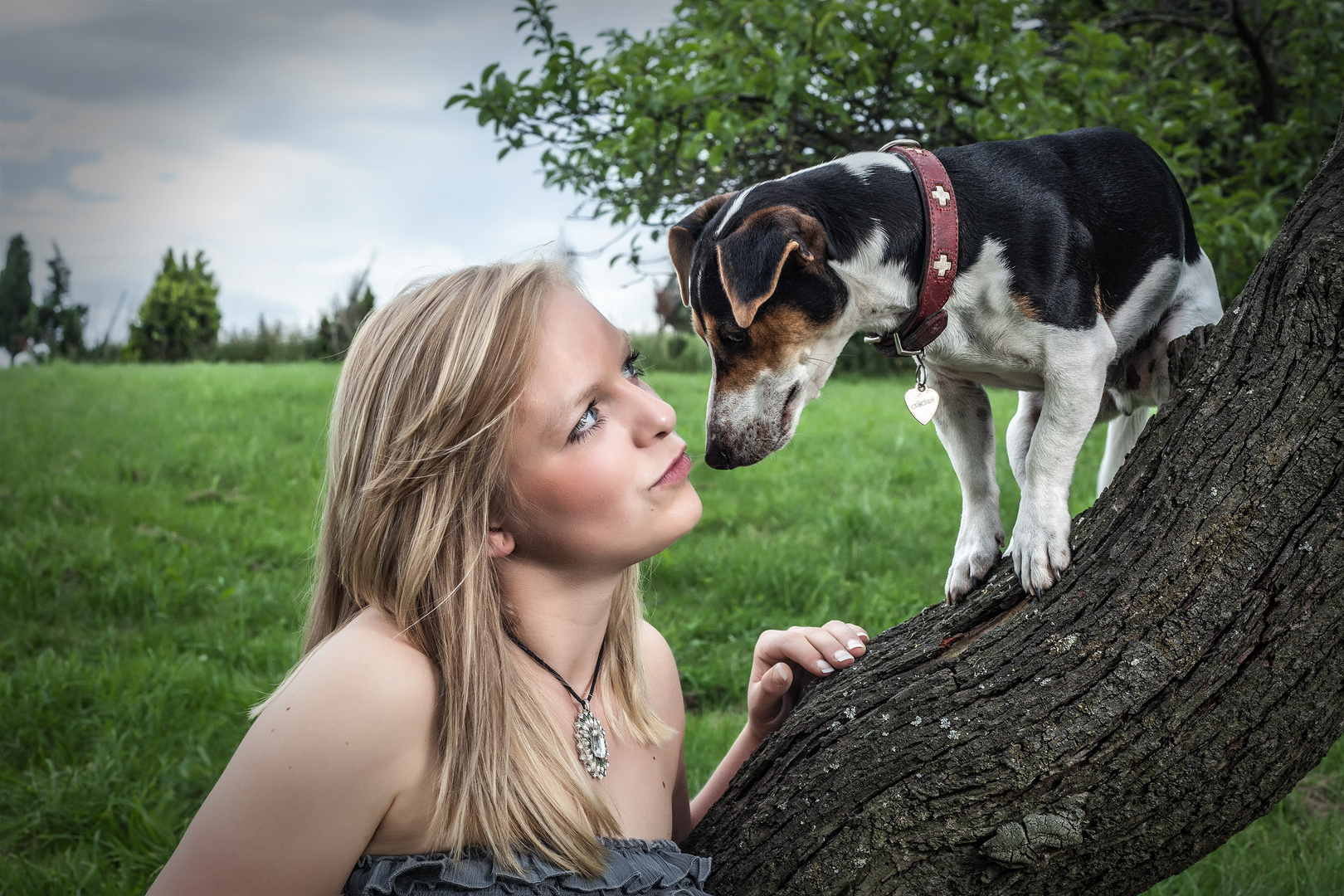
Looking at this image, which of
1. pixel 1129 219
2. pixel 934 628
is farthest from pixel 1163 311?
pixel 934 628

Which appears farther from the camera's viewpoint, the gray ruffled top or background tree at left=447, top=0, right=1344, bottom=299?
background tree at left=447, top=0, right=1344, bottom=299

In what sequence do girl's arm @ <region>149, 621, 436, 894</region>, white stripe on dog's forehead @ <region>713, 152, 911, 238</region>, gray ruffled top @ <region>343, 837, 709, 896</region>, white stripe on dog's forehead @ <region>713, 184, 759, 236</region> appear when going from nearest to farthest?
girl's arm @ <region>149, 621, 436, 894</region>, gray ruffled top @ <region>343, 837, 709, 896</region>, white stripe on dog's forehead @ <region>713, 152, 911, 238</region>, white stripe on dog's forehead @ <region>713, 184, 759, 236</region>

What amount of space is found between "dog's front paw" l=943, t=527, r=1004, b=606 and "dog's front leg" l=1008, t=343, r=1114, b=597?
0.20 metres

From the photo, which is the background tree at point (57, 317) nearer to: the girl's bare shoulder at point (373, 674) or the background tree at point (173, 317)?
the background tree at point (173, 317)

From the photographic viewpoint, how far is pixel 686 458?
1724 mm

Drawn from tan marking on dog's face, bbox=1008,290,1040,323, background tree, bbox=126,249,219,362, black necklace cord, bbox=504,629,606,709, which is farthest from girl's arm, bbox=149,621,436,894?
background tree, bbox=126,249,219,362

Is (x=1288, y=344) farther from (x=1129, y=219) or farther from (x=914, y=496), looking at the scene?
(x=914, y=496)

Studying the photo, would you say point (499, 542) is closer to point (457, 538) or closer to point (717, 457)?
point (457, 538)

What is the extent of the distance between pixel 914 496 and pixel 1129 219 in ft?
12.1

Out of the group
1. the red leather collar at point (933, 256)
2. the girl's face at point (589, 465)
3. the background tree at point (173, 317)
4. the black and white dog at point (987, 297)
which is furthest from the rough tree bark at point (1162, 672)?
the background tree at point (173, 317)

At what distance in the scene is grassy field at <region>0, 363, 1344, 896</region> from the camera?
9.00 feet

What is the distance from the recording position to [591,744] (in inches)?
65.9

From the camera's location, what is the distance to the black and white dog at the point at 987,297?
1628 mm

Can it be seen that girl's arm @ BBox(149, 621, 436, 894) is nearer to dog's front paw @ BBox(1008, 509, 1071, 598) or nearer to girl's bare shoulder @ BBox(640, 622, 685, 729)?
girl's bare shoulder @ BBox(640, 622, 685, 729)
